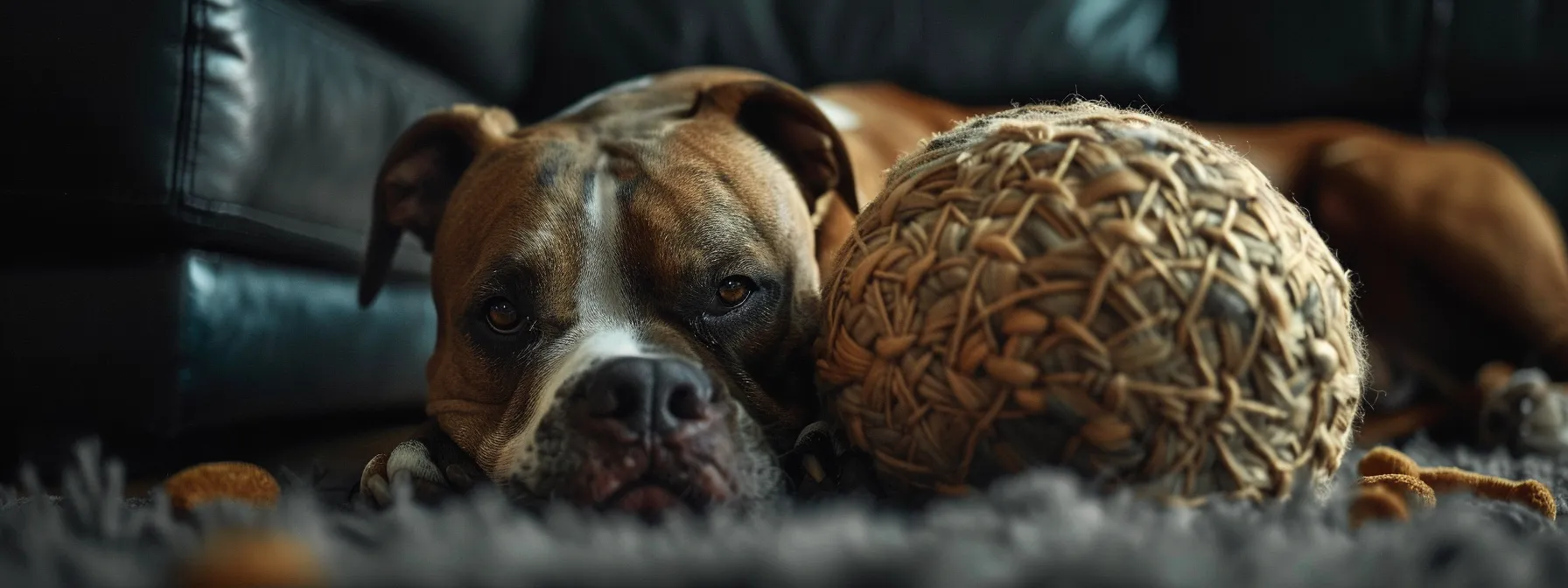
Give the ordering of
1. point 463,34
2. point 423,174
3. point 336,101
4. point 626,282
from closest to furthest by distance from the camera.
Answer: point 626,282, point 423,174, point 336,101, point 463,34

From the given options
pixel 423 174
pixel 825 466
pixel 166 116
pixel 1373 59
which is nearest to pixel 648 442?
pixel 825 466

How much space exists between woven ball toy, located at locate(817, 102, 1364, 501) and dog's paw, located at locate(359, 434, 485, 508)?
0.46 meters

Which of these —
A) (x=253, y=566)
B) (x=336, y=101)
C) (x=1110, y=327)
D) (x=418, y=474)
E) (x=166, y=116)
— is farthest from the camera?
(x=336, y=101)

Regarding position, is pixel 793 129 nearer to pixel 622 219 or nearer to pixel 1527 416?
pixel 622 219

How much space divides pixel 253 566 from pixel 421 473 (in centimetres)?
54

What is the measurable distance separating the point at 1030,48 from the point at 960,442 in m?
2.10

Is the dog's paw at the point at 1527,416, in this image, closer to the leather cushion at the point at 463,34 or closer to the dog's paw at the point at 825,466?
the dog's paw at the point at 825,466

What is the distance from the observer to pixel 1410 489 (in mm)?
956

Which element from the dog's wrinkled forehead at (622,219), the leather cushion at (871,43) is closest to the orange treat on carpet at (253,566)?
the dog's wrinkled forehead at (622,219)

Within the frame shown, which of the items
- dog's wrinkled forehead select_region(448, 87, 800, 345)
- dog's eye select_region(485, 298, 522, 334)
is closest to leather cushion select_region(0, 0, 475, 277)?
dog's wrinkled forehead select_region(448, 87, 800, 345)

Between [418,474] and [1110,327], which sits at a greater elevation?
[1110,327]

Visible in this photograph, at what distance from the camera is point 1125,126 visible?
2.90 ft

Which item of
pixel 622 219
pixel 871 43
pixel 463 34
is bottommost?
pixel 463 34

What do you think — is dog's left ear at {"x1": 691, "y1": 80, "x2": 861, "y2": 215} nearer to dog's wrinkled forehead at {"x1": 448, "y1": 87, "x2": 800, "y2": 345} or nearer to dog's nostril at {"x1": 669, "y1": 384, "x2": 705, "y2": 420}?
dog's wrinkled forehead at {"x1": 448, "y1": 87, "x2": 800, "y2": 345}
